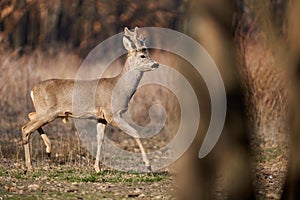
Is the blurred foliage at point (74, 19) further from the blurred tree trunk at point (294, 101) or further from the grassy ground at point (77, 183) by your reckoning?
the blurred tree trunk at point (294, 101)

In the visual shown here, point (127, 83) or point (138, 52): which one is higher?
point (138, 52)

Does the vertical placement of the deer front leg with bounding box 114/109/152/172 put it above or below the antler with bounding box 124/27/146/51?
below

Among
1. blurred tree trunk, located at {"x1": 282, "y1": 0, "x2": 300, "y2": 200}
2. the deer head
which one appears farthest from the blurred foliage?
blurred tree trunk, located at {"x1": 282, "y1": 0, "x2": 300, "y2": 200}

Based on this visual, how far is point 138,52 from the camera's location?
12.0 metres

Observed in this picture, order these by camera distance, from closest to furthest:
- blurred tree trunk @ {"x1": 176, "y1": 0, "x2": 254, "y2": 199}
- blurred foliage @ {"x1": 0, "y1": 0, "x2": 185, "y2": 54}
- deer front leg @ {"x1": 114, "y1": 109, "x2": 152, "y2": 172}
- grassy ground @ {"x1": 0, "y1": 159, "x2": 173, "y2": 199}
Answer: blurred tree trunk @ {"x1": 176, "y1": 0, "x2": 254, "y2": 199} → grassy ground @ {"x1": 0, "y1": 159, "x2": 173, "y2": 199} → deer front leg @ {"x1": 114, "y1": 109, "x2": 152, "y2": 172} → blurred foliage @ {"x1": 0, "y1": 0, "x2": 185, "y2": 54}

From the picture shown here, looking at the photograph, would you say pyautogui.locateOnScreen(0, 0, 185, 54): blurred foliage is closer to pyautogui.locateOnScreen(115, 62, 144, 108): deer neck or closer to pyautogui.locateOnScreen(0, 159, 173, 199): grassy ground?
pyautogui.locateOnScreen(115, 62, 144, 108): deer neck

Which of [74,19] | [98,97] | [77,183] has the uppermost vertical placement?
[74,19]

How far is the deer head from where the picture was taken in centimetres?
1195

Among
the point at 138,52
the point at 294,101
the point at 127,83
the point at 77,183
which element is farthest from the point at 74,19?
the point at 294,101

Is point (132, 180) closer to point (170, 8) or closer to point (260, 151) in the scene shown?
point (260, 151)

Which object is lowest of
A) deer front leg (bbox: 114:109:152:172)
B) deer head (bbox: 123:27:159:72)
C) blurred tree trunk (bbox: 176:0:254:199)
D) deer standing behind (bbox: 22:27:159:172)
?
blurred tree trunk (bbox: 176:0:254:199)

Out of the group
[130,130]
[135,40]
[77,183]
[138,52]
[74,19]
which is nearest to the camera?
[77,183]

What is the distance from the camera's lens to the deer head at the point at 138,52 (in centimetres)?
1195

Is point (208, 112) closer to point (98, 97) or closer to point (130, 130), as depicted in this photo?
point (130, 130)
